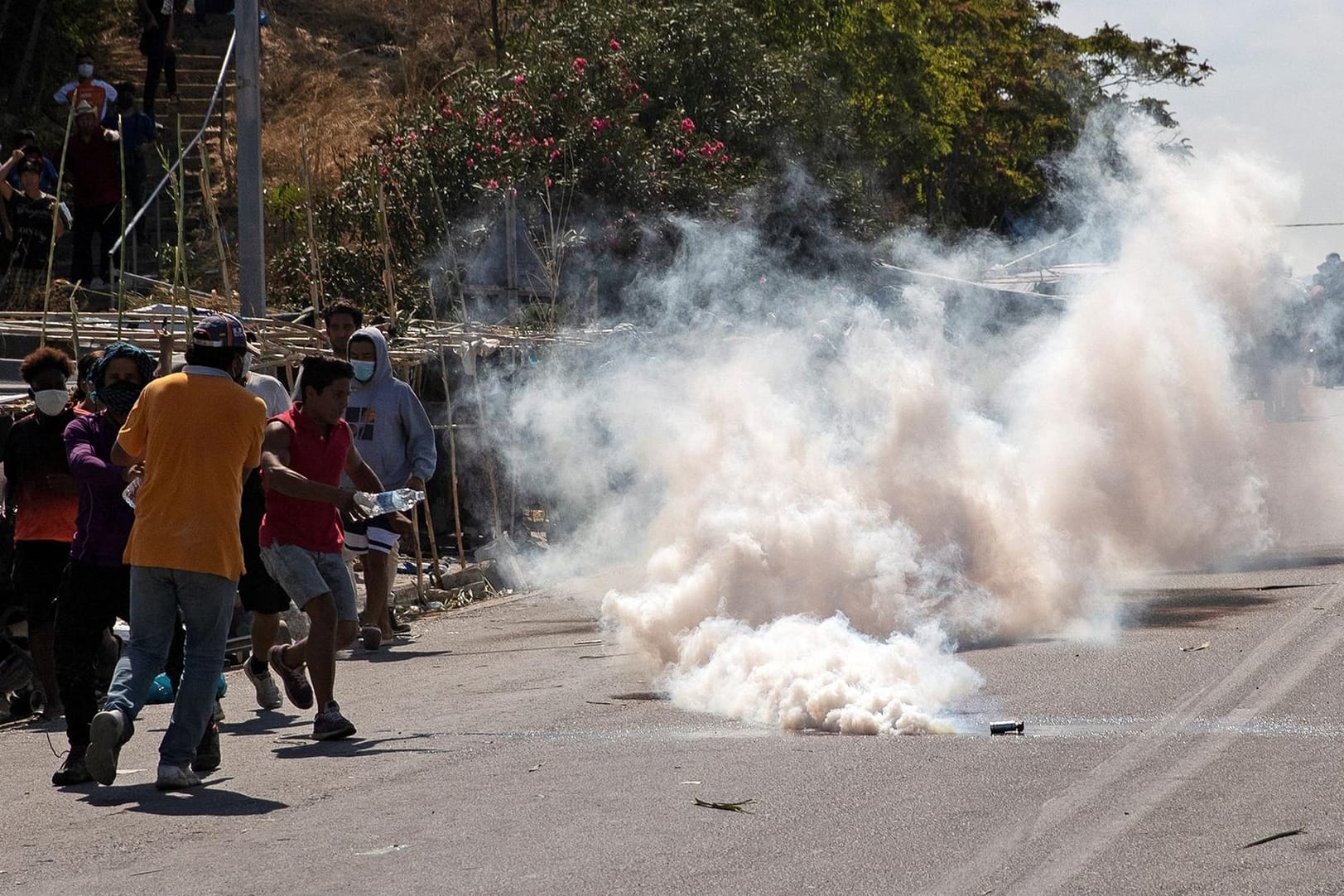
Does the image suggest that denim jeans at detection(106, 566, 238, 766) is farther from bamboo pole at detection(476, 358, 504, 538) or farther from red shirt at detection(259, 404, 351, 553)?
bamboo pole at detection(476, 358, 504, 538)

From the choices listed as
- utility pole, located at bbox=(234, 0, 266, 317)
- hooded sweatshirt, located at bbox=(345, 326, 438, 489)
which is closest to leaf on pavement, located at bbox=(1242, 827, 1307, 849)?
hooded sweatshirt, located at bbox=(345, 326, 438, 489)

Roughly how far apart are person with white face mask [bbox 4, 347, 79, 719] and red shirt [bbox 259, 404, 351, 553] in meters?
1.12

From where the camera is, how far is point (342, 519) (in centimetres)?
1058

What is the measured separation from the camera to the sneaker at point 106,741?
20.8 feet

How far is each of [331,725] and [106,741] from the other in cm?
133

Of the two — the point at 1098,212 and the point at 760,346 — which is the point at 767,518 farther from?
the point at 1098,212

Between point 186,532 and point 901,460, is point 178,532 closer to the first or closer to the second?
point 186,532

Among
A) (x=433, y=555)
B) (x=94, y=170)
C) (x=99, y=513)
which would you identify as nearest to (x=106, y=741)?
(x=99, y=513)

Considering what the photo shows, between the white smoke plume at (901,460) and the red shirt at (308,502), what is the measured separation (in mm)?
1849

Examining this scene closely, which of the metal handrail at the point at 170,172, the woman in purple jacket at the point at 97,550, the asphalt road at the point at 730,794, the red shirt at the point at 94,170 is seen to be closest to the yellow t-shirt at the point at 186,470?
the woman in purple jacket at the point at 97,550

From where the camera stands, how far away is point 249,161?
11.9 meters

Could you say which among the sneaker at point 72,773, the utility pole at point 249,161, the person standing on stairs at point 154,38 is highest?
the person standing on stairs at point 154,38

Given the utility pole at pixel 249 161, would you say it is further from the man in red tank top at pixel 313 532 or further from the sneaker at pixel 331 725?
the sneaker at pixel 331 725

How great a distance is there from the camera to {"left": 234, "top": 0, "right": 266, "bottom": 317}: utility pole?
1178 centimetres
